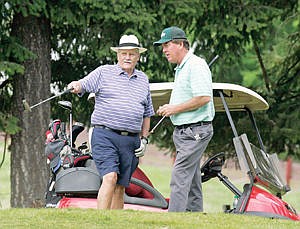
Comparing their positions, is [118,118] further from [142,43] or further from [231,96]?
[142,43]

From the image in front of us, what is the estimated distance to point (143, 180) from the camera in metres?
8.59

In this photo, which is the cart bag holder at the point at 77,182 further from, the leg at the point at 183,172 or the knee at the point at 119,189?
the leg at the point at 183,172

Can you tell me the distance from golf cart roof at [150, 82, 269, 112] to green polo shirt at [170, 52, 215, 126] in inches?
11.7

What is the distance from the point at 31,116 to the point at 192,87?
4242 mm

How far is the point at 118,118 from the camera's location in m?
7.76

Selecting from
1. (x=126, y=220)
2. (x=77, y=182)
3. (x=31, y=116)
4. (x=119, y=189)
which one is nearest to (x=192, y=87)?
(x=119, y=189)

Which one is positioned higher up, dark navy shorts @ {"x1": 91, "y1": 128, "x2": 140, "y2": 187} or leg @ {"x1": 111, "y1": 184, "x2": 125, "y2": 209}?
dark navy shorts @ {"x1": 91, "y1": 128, "x2": 140, "y2": 187}

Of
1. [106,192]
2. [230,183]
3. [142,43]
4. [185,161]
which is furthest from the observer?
[142,43]

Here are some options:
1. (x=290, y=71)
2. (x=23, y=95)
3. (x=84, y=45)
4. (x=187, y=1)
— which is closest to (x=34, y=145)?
(x=23, y=95)

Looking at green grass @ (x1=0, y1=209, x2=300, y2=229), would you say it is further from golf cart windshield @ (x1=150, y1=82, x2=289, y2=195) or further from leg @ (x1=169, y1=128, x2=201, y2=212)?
golf cart windshield @ (x1=150, y1=82, x2=289, y2=195)

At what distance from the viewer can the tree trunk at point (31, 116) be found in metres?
11.4

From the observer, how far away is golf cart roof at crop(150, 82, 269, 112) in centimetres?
803

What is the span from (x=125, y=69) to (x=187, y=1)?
11.3ft

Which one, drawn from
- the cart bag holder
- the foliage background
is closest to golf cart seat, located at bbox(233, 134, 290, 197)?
the cart bag holder
